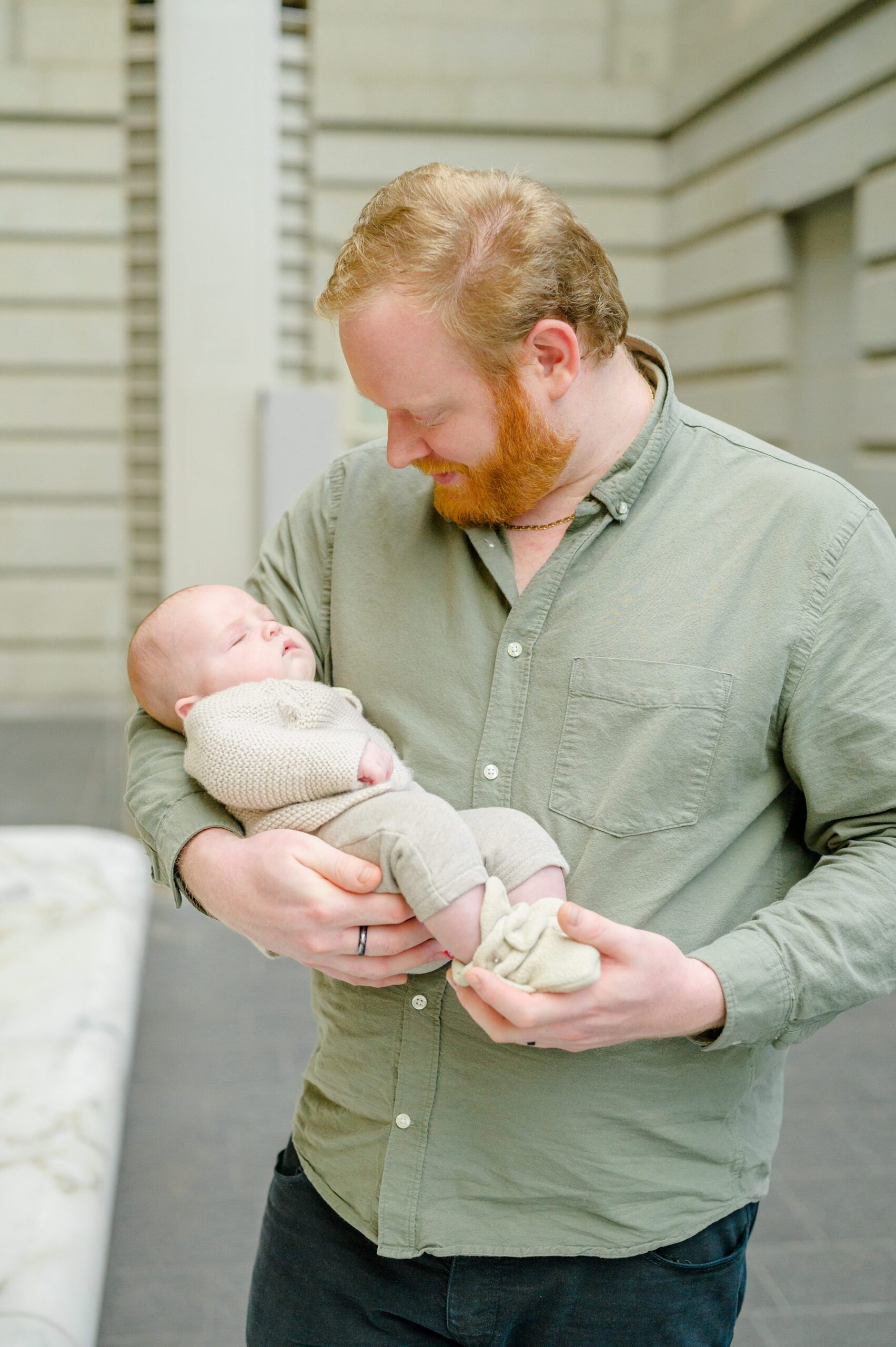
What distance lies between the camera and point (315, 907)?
46.2 inches

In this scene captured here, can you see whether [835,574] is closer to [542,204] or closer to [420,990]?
[542,204]

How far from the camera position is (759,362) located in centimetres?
546

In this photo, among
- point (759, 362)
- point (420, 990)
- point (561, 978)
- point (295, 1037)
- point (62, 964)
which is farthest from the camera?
point (759, 362)

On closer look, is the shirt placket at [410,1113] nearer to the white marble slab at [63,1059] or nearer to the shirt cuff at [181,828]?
the shirt cuff at [181,828]

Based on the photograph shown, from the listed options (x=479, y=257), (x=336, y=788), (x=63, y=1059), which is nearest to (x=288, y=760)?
(x=336, y=788)

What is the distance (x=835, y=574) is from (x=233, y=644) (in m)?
0.70

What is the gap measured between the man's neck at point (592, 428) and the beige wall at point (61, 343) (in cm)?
300

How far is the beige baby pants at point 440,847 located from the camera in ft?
3.90

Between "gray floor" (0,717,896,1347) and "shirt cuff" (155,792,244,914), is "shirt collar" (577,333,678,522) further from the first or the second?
"gray floor" (0,717,896,1347)

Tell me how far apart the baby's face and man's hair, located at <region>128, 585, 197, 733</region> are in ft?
0.04

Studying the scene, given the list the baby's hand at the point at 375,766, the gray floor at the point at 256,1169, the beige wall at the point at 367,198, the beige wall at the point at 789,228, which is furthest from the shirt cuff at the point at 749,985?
the beige wall at the point at 789,228

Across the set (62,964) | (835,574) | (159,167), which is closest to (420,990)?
(835,574)

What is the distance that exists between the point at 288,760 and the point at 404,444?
351mm

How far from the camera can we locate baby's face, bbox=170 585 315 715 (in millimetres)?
1486
